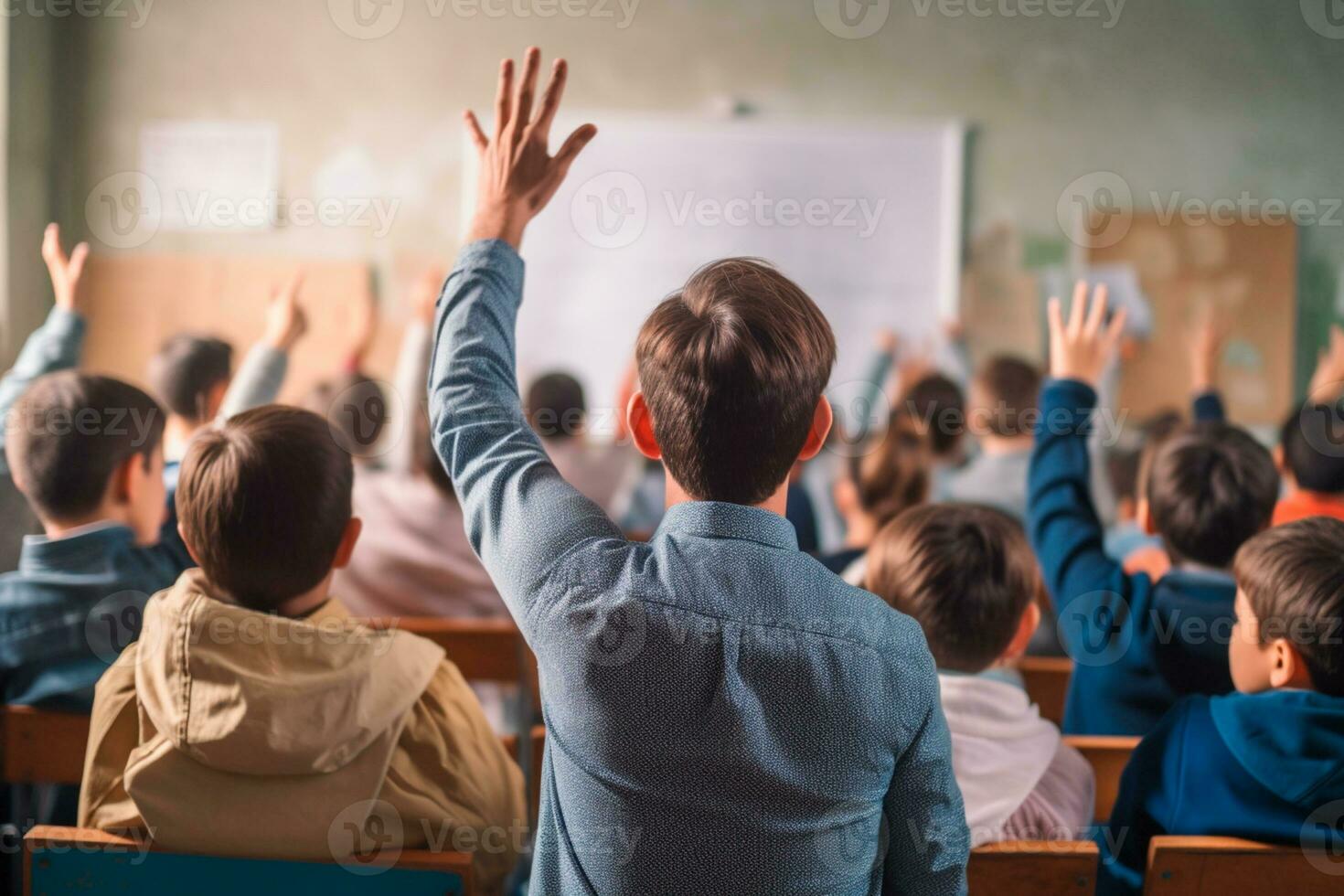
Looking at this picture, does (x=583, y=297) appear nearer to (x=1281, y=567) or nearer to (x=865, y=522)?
(x=865, y=522)

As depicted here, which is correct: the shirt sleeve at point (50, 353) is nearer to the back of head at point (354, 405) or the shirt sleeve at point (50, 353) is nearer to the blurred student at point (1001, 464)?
the back of head at point (354, 405)

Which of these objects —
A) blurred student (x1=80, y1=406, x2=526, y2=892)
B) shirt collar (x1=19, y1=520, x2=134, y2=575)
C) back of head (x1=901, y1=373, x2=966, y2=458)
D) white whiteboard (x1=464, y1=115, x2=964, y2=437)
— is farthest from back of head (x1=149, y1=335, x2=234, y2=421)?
white whiteboard (x1=464, y1=115, x2=964, y2=437)

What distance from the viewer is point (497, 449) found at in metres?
1.01

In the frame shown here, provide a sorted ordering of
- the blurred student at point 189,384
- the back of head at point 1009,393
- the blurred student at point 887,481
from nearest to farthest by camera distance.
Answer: the blurred student at point 189,384
the blurred student at point 887,481
the back of head at point 1009,393

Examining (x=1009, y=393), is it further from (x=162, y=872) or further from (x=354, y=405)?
(x=162, y=872)

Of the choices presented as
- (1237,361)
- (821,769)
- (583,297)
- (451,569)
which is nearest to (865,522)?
(451,569)

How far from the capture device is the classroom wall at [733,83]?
504 cm

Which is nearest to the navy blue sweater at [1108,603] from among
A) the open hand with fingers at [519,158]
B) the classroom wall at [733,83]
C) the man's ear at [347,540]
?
the open hand with fingers at [519,158]

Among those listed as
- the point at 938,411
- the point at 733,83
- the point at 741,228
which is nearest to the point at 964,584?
the point at 938,411

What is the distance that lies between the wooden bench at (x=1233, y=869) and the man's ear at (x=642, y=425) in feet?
2.18

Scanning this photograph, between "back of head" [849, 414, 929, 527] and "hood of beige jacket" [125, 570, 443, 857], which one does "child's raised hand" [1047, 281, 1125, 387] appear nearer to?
"back of head" [849, 414, 929, 527]

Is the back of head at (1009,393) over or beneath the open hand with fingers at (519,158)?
beneath

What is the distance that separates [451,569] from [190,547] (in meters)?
1.16

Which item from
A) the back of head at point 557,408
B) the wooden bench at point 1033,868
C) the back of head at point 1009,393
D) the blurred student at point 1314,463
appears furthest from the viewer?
the back of head at point 1009,393
